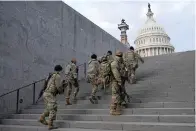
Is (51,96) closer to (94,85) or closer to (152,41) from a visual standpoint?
(94,85)

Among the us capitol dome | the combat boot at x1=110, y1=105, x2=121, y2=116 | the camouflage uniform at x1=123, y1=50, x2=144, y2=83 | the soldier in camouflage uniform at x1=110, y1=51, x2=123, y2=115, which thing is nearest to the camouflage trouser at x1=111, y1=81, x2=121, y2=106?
the soldier in camouflage uniform at x1=110, y1=51, x2=123, y2=115

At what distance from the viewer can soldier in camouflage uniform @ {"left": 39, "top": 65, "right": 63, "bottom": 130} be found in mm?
6941

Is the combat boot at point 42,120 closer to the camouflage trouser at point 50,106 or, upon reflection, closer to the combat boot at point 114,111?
the camouflage trouser at point 50,106

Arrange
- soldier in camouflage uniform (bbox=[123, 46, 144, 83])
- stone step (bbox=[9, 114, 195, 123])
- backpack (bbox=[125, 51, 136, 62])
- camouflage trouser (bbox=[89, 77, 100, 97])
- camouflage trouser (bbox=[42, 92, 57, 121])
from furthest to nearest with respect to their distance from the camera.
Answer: backpack (bbox=[125, 51, 136, 62]) → soldier in camouflage uniform (bbox=[123, 46, 144, 83]) → camouflage trouser (bbox=[89, 77, 100, 97]) → camouflage trouser (bbox=[42, 92, 57, 121]) → stone step (bbox=[9, 114, 195, 123])

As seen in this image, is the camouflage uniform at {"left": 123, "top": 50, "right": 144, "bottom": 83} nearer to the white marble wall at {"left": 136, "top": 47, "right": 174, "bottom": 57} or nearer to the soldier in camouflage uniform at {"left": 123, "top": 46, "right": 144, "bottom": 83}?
the soldier in camouflage uniform at {"left": 123, "top": 46, "right": 144, "bottom": 83}

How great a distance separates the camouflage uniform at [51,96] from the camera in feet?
22.8

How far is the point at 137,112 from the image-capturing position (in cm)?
718

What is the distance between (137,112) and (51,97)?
249 centimetres

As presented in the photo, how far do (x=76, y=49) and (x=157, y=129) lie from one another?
9.53 meters

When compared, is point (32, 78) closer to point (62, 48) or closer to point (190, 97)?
point (62, 48)

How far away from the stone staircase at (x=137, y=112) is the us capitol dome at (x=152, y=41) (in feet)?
195

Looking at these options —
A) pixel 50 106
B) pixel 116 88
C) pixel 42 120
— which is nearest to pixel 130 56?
pixel 116 88

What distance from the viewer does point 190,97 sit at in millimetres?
7586

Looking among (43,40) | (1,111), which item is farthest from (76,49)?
(1,111)
